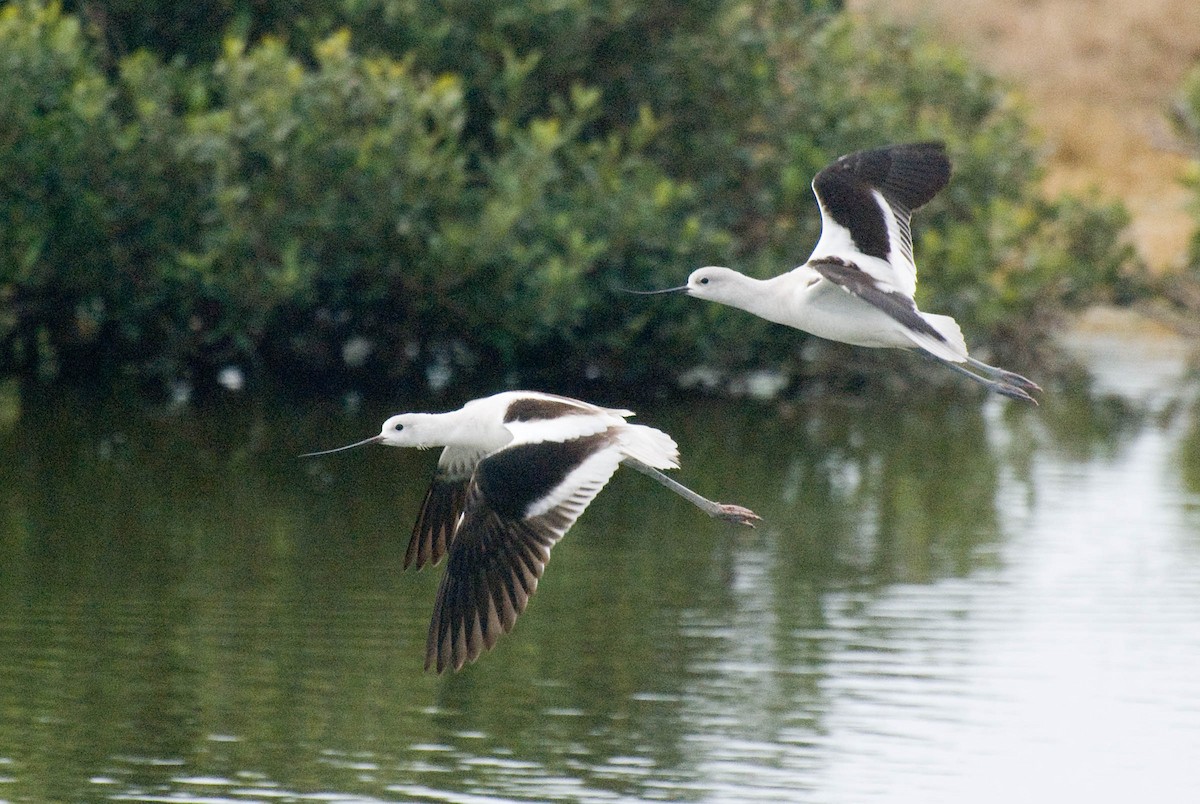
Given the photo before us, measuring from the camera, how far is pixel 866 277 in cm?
935

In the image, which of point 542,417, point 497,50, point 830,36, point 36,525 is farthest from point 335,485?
point 542,417

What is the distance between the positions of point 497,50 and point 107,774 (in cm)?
1047

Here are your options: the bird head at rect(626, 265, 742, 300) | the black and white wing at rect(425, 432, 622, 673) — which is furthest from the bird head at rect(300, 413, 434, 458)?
the bird head at rect(626, 265, 742, 300)

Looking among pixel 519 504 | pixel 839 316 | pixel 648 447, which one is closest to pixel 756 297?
pixel 839 316

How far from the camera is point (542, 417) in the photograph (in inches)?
336

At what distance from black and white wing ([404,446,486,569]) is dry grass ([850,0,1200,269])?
19670 mm

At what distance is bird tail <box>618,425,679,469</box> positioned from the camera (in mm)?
8227

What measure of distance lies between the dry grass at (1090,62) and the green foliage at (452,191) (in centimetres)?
812

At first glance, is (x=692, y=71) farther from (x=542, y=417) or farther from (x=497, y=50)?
(x=542, y=417)

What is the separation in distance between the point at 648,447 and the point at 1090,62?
78.0 feet

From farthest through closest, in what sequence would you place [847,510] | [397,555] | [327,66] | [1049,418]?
1. [1049,418]
2. [327,66]
3. [847,510]
4. [397,555]

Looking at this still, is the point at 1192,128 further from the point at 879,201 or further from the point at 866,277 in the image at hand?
the point at 866,277

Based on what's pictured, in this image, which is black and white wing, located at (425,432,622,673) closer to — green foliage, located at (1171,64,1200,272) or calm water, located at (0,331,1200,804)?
calm water, located at (0,331,1200,804)

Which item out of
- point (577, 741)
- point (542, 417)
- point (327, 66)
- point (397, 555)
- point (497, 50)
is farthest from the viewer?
point (497, 50)
